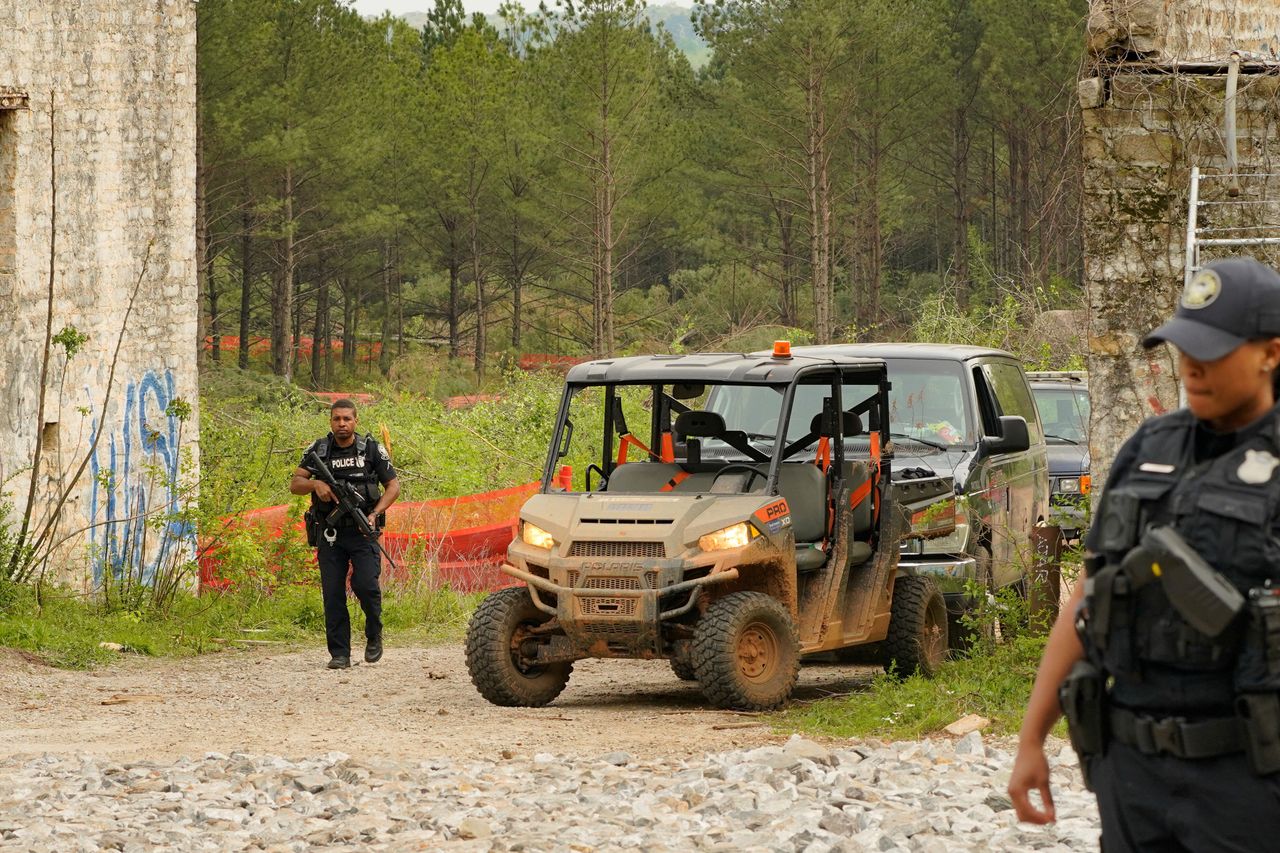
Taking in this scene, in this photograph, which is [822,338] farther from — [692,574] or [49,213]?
[692,574]

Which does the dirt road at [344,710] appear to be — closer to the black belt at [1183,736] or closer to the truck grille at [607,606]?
the truck grille at [607,606]

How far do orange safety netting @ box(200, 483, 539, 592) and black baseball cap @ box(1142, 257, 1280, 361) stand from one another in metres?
11.4

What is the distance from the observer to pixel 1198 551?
10.2ft

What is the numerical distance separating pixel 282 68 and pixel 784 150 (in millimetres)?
12666

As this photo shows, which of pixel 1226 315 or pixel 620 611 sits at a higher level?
pixel 1226 315

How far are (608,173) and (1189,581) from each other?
37995 millimetres

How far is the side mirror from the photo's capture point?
10.6 metres

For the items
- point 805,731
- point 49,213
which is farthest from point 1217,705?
point 49,213

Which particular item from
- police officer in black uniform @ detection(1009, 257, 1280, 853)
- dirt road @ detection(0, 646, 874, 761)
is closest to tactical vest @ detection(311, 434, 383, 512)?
dirt road @ detection(0, 646, 874, 761)

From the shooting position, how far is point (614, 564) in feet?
28.2

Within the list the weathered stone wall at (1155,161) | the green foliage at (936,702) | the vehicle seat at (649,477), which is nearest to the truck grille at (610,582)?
the vehicle seat at (649,477)

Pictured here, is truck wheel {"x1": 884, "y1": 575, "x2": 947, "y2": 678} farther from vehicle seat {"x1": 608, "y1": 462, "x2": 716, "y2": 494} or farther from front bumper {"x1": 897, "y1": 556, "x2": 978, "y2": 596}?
vehicle seat {"x1": 608, "y1": 462, "x2": 716, "y2": 494}

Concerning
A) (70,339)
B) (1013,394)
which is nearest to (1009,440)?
(1013,394)

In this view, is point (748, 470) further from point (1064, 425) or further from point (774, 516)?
point (1064, 425)
